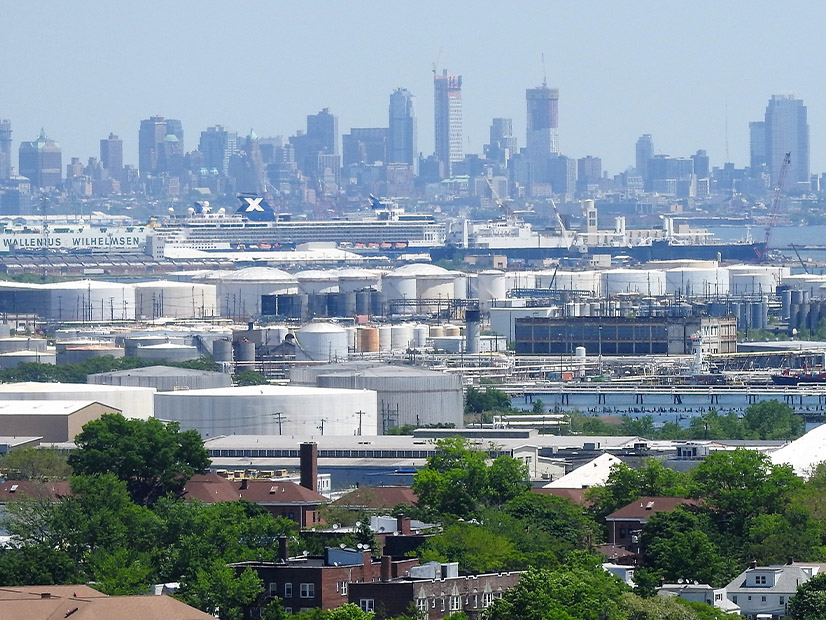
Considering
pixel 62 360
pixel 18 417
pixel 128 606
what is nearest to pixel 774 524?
pixel 128 606

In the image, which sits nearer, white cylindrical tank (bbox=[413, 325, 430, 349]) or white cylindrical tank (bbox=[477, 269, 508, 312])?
white cylindrical tank (bbox=[413, 325, 430, 349])

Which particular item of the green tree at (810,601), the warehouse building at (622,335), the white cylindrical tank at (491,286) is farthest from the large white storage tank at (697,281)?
the green tree at (810,601)

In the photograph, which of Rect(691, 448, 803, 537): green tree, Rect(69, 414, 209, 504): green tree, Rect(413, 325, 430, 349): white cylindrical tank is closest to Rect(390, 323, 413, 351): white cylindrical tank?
Rect(413, 325, 430, 349): white cylindrical tank

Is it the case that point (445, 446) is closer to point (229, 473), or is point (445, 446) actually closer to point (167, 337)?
point (229, 473)

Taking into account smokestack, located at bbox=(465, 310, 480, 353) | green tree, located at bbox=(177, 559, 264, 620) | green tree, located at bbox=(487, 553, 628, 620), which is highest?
green tree, located at bbox=(487, 553, 628, 620)

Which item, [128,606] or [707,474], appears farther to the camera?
[707,474]

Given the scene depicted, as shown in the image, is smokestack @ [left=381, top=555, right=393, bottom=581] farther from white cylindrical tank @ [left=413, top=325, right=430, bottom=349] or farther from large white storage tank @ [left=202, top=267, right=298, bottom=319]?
large white storage tank @ [left=202, top=267, right=298, bottom=319]

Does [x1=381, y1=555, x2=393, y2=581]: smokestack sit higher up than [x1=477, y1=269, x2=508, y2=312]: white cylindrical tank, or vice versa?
[x1=381, y1=555, x2=393, y2=581]: smokestack

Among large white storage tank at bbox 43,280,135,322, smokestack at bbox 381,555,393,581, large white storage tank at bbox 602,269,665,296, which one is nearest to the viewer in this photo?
smokestack at bbox 381,555,393,581
